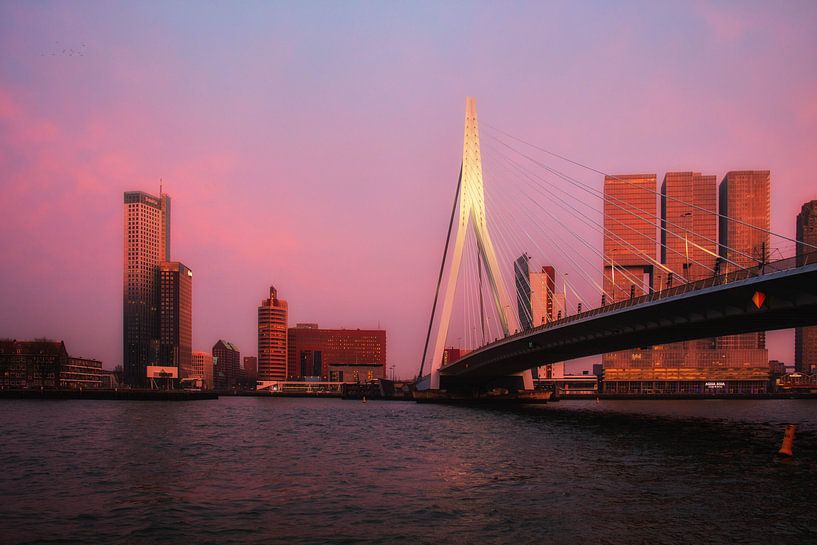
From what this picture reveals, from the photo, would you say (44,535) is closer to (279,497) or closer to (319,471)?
(279,497)

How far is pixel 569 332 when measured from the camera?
59.2 m

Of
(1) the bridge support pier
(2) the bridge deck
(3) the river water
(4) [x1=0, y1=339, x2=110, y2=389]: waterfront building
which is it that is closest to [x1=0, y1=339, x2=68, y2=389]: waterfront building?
(4) [x1=0, y1=339, x2=110, y2=389]: waterfront building

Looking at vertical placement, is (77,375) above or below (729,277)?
below

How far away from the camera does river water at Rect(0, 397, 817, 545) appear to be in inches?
656

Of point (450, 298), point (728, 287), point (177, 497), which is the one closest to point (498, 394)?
point (450, 298)

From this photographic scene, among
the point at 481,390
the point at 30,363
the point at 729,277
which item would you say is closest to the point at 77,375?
the point at 30,363

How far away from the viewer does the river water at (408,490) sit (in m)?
16.7

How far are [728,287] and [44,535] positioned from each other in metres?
32.0

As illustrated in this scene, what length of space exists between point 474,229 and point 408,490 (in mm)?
50473

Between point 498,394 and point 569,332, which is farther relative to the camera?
point 498,394

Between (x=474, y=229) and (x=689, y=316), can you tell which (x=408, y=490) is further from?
(x=474, y=229)

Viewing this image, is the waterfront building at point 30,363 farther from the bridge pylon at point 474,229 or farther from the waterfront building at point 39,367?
the bridge pylon at point 474,229

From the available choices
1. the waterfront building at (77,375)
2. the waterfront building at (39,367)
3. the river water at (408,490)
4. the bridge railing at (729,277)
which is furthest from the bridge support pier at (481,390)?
the waterfront building at (77,375)

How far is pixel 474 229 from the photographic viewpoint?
7106 centimetres
